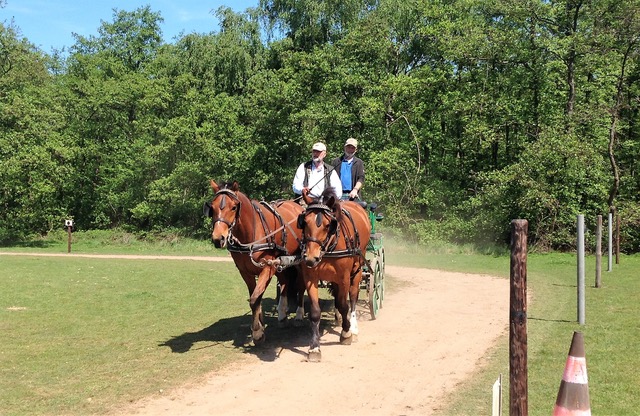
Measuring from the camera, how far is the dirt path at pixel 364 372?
604cm

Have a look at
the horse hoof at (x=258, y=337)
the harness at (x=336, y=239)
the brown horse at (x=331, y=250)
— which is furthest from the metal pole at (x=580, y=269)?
the horse hoof at (x=258, y=337)

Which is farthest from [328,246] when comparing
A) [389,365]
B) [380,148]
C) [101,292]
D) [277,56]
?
[277,56]

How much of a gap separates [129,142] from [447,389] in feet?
116

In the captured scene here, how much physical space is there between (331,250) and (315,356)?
1.46 m

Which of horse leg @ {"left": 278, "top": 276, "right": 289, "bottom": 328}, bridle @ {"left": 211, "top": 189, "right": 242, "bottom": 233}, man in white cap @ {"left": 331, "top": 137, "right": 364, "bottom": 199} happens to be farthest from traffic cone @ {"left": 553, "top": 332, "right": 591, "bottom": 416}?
man in white cap @ {"left": 331, "top": 137, "right": 364, "bottom": 199}

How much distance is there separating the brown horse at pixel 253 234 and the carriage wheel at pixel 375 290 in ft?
6.77

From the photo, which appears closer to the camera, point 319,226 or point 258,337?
point 319,226

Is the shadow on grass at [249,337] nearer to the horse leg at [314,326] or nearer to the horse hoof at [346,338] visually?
the horse leg at [314,326]

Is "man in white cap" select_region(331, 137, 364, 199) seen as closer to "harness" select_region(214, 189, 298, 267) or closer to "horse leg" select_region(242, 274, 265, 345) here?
"harness" select_region(214, 189, 298, 267)

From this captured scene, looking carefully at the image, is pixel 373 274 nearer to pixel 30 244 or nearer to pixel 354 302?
pixel 354 302

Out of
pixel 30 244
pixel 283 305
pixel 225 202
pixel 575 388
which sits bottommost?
pixel 30 244

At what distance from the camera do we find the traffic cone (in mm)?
4062

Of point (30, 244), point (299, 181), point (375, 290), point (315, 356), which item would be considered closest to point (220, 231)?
point (315, 356)

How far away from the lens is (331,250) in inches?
316
